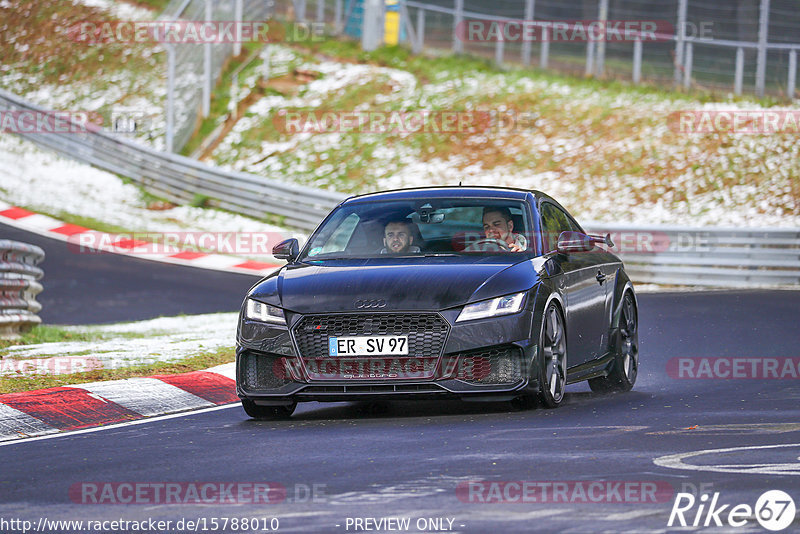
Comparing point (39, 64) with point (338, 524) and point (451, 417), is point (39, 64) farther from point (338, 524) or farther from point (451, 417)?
point (338, 524)

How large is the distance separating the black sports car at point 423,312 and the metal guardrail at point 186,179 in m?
17.3

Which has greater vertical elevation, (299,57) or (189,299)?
(299,57)

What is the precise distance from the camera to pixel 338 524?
6012 millimetres

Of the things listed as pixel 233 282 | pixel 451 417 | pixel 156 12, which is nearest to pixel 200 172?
pixel 233 282

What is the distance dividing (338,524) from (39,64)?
124 feet

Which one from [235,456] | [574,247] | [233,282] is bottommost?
[233,282]

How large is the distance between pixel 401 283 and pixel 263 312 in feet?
2.88

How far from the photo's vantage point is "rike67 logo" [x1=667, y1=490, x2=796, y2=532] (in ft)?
19.2
